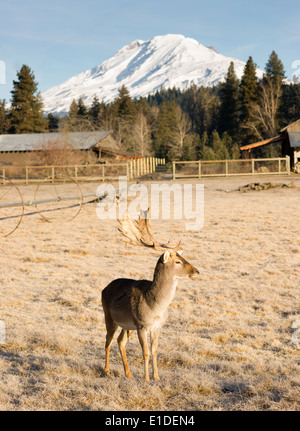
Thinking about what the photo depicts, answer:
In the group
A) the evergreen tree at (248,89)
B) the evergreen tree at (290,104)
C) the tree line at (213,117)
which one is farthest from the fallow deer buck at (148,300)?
the evergreen tree at (248,89)

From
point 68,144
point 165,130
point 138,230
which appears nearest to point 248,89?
point 165,130

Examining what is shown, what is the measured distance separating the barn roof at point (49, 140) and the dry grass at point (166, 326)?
39.3m

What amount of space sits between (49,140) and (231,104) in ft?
115

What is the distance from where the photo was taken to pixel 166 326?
697 cm

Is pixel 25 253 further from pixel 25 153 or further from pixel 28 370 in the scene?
pixel 25 153

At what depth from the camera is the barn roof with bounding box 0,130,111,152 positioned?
53031 mm

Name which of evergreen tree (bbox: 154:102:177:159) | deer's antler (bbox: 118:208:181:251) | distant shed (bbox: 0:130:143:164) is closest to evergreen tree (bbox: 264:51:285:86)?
evergreen tree (bbox: 154:102:177:159)

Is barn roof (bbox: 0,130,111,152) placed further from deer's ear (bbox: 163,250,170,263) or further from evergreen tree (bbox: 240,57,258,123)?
deer's ear (bbox: 163,250,170,263)

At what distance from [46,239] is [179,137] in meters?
64.8

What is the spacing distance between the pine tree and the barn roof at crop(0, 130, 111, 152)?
14271 millimetres

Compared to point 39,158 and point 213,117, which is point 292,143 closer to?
point 39,158

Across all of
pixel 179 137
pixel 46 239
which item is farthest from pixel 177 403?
pixel 179 137

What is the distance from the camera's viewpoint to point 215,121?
81812 millimetres

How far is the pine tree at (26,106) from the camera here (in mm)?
75500
